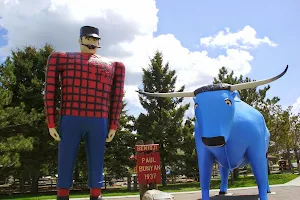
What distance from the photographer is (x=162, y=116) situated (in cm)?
1867

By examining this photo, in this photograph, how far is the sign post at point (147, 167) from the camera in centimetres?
672

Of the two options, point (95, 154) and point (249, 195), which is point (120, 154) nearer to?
point (249, 195)

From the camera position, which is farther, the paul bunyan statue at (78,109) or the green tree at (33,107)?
the green tree at (33,107)

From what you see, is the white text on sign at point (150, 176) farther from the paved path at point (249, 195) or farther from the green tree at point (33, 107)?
the green tree at point (33, 107)

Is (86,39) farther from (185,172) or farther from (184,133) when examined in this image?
(185,172)

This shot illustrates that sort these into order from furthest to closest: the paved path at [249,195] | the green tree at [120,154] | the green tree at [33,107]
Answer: the green tree at [120,154]
the green tree at [33,107]
the paved path at [249,195]

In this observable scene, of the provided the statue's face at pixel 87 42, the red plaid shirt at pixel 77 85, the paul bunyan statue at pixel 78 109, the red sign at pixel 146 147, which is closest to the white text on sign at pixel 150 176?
the red sign at pixel 146 147

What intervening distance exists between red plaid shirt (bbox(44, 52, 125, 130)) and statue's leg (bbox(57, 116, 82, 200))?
14cm

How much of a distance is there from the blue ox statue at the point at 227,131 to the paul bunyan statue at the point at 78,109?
1828mm

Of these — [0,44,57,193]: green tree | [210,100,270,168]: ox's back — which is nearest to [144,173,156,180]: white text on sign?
[210,100,270,168]: ox's back

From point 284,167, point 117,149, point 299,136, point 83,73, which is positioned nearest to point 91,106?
point 83,73

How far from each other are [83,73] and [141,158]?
8.51 feet

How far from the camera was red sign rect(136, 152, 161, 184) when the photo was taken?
22.0 feet

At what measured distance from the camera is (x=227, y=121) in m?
5.78
